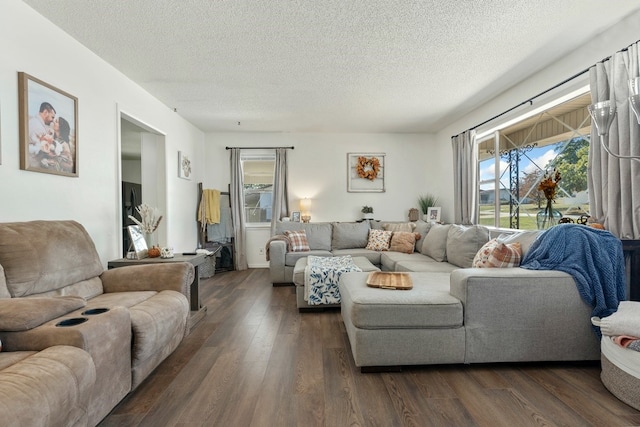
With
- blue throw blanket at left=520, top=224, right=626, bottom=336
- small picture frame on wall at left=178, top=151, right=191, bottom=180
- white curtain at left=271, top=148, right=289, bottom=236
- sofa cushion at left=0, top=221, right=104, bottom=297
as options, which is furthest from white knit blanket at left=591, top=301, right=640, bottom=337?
small picture frame on wall at left=178, top=151, right=191, bottom=180

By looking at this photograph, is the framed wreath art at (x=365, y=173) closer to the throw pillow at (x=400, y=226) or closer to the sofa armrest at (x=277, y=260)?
the throw pillow at (x=400, y=226)

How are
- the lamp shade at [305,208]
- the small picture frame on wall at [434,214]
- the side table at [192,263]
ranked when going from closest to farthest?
the side table at [192,263] < the small picture frame on wall at [434,214] < the lamp shade at [305,208]

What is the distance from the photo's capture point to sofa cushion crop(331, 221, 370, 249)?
5102mm

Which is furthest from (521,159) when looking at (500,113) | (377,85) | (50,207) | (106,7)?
(50,207)

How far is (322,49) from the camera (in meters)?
2.79

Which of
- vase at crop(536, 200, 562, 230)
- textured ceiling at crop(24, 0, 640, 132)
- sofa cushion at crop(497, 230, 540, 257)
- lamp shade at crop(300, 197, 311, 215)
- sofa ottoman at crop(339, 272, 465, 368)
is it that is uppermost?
textured ceiling at crop(24, 0, 640, 132)

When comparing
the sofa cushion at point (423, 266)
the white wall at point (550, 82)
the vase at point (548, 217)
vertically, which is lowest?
the sofa cushion at point (423, 266)

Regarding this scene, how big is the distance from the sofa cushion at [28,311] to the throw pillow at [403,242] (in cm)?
391

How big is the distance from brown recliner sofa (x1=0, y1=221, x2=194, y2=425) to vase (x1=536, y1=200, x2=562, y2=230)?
140 inches

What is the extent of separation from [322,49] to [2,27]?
2.21 metres

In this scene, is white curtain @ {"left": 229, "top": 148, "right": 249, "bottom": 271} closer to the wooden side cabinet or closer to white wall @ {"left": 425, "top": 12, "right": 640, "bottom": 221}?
white wall @ {"left": 425, "top": 12, "right": 640, "bottom": 221}

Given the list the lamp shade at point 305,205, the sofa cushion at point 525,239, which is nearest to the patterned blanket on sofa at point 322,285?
the sofa cushion at point 525,239

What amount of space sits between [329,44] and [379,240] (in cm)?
301

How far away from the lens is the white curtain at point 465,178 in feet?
14.6
